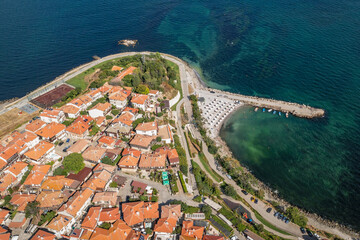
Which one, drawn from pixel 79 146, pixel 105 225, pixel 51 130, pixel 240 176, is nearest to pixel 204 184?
pixel 240 176

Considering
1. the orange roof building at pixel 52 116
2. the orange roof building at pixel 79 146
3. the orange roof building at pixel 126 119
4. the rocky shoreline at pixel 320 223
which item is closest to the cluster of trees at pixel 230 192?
the rocky shoreline at pixel 320 223

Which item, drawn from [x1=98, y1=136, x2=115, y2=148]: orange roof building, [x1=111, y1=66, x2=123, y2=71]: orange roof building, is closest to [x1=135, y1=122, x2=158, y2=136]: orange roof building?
[x1=98, y1=136, x2=115, y2=148]: orange roof building

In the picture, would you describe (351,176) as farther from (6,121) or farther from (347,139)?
(6,121)

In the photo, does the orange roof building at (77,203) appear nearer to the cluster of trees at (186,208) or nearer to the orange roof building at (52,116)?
the cluster of trees at (186,208)

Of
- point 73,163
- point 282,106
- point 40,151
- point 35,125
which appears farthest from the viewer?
point 282,106

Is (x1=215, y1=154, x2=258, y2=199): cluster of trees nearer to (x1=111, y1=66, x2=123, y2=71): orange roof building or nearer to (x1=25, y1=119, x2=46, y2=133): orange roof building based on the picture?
(x1=25, y1=119, x2=46, y2=133): orange roof building

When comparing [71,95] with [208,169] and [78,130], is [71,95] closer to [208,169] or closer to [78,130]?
[78,130]
